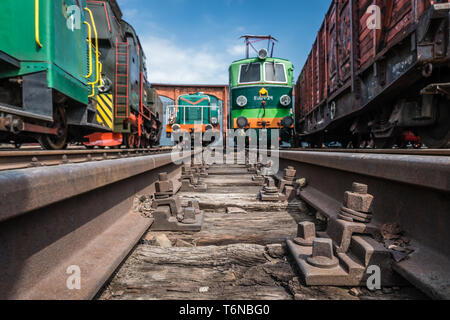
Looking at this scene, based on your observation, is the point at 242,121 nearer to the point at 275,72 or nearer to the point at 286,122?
the point at 286,122

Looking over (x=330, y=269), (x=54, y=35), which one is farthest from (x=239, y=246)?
(x=54, y=35)

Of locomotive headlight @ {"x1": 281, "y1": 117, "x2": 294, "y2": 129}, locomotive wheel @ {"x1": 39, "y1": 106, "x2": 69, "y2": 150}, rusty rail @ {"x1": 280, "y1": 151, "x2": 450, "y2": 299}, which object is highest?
locomotive headlight @ {"x1": 281, "y1": 117, "x2": 294, "y2": 129}

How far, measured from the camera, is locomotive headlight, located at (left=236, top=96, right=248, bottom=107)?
342 inches

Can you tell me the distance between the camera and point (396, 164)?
1.11 m

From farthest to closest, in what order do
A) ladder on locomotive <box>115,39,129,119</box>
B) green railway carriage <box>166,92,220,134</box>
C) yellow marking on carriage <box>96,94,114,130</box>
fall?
green railway carriage <box>166,92,220,134</box> → ladder on locomotive <box>115,39,129,119</box> → yellow marking on carriage <box>96,94,114,130</box>

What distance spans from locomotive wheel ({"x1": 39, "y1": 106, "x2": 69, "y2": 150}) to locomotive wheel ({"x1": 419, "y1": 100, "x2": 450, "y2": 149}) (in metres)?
5.68

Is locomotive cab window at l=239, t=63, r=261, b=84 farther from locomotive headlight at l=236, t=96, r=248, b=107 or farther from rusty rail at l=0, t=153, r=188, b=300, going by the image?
rusty rail at l=0, t=153, r=188, b=300

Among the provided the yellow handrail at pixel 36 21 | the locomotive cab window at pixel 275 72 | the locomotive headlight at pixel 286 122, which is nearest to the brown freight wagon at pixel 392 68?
the locomotive headlight at pixel 286 122

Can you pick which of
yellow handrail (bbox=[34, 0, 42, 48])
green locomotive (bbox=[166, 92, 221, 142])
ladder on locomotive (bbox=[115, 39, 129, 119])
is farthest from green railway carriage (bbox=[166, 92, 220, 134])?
yellow handrail (bbox=[34, 0, 42, 48])

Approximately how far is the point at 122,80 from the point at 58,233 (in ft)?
22.7

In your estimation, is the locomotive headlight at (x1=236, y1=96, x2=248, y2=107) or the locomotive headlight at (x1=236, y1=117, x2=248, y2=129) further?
the locomotive headlight at (x1=236, y1=96, x2=248, y2=107)
